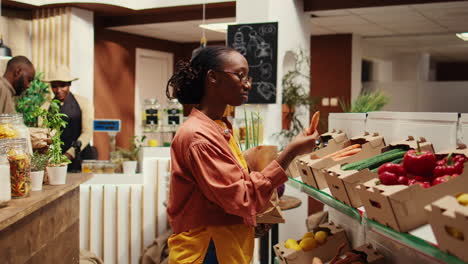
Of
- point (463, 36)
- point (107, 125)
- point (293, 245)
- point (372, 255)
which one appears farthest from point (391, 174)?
point (463, 36)

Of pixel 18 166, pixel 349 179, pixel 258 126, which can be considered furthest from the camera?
pixel 258 126

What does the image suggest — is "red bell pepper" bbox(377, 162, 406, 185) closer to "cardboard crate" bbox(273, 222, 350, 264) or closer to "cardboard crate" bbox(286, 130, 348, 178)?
"cardboard crate" bbox(286, 130, 348, 178)

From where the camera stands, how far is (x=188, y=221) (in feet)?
6.30

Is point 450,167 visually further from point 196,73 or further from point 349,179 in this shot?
point 196,73

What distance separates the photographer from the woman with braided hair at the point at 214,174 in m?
1.80

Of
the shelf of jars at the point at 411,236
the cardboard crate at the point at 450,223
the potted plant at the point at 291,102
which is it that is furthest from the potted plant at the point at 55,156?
the potted plant at the point at 291,102

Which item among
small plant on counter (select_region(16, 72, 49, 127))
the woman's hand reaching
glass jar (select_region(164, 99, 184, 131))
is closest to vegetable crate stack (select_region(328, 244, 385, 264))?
the woman's hand reaching

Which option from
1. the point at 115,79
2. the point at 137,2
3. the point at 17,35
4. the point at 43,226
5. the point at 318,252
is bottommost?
the point at 318,252

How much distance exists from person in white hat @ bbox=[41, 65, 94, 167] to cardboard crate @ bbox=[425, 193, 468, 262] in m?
4.50

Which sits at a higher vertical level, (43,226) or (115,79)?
(115,79)

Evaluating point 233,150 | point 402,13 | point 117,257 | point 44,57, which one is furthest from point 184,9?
point 233,150

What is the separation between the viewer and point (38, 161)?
2.68 metres

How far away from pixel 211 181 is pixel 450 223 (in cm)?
77

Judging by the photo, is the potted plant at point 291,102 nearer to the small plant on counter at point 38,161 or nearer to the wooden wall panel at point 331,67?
the wooden wall panel at point 331,67
